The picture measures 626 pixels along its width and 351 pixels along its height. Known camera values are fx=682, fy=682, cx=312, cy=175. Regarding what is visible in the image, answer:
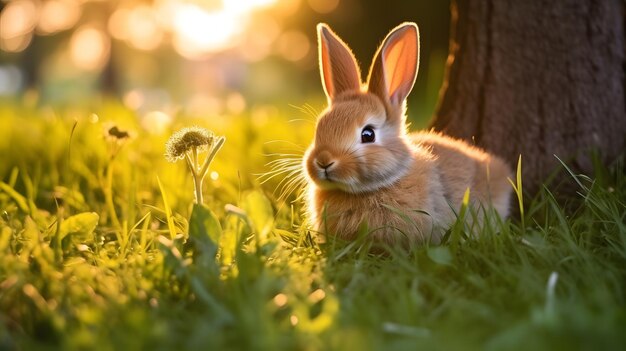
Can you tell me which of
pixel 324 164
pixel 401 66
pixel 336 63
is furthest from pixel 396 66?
pixel 324 164

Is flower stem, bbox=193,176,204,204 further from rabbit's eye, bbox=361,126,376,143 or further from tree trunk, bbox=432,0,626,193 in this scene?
tree trunk, bbox=432,0,626,193

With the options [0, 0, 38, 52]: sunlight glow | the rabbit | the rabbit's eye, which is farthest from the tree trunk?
[0, 0, 38, 52]: sunlight glow

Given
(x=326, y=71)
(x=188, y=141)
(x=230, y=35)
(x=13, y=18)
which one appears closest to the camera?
(x=188, y=141)

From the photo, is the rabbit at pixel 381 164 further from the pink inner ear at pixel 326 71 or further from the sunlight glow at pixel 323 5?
the sunlight glow at pixel 323 5

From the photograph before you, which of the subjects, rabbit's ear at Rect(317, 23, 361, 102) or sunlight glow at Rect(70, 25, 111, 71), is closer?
rabbit's ear at Rect(317, 23, 361, 102)

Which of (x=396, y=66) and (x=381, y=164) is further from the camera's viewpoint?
(x=396, y=66)

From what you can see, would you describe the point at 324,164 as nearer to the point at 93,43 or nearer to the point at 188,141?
the point at 188,141

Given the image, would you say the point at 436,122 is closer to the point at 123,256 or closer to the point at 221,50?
the point at 123,256

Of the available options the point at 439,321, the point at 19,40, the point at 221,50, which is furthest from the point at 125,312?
the point at 221,50
